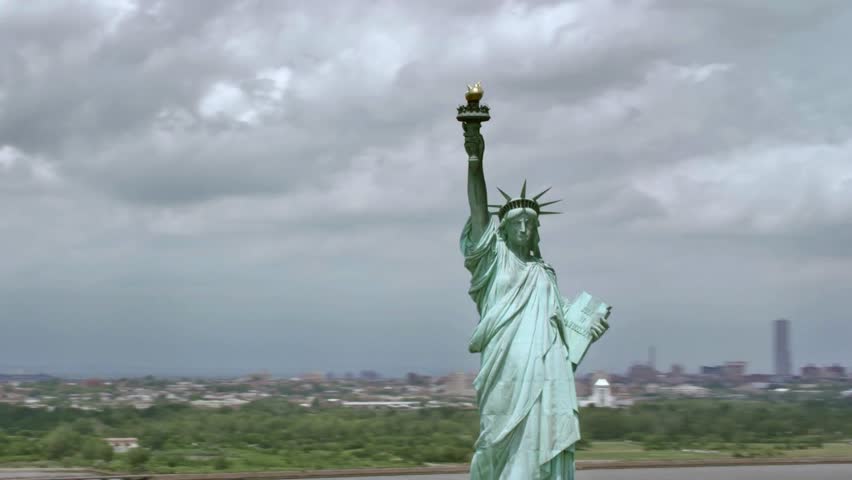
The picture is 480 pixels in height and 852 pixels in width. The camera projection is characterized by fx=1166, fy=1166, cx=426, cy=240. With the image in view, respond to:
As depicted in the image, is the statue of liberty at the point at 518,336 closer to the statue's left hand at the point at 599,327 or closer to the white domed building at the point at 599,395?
the statue's left hand at the point at 599,327

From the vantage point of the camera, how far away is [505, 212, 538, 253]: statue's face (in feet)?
33.5

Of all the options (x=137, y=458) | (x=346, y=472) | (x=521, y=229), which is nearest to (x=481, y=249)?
(x=521, y=229)

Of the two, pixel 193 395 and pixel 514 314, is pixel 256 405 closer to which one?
pixel 193 395

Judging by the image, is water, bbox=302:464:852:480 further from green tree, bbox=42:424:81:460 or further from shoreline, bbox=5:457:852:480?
green tree, bbox=42:424:81:460

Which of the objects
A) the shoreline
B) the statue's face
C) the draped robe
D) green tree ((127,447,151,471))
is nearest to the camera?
the draped robe

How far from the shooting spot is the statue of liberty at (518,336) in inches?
379

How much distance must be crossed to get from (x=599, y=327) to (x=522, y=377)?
1.01 meters

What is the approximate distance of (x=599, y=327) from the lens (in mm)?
10297

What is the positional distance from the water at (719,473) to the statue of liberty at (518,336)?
754 inches

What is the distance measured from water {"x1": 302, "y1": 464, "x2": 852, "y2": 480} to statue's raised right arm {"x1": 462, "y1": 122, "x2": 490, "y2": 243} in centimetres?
1924

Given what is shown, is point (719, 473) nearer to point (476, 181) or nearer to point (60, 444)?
point (60, 444)

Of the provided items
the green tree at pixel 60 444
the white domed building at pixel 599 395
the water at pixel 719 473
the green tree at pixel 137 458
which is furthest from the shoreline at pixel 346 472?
the white domed building at pixel 599 395

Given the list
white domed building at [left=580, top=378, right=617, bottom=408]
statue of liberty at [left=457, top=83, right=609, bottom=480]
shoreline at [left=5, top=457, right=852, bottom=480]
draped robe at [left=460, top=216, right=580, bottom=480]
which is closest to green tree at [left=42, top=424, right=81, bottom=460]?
shoreline at [left=5, top=457, right=852, bottom=480]

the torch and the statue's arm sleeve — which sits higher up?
the torch
